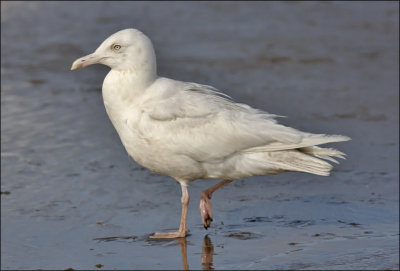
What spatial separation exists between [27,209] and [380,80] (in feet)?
21.8

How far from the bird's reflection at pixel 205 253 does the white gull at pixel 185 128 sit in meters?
0.64

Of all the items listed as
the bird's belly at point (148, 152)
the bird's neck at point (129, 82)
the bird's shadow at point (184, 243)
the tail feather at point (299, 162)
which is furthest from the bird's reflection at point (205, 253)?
the bird's neck at point (129, 82)

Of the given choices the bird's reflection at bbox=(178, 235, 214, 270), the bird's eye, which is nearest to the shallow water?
the bird's reflection at bbox=(178, 235, 214, 270)

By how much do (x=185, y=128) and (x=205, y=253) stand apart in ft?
3.62

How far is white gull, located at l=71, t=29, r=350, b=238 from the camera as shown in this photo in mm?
6887

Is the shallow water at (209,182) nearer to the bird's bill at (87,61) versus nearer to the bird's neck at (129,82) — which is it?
the bird's neck at (129,82)

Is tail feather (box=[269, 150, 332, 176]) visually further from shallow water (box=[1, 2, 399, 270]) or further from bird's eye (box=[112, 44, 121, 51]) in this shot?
bird's eye (box=[112, 44, 121, 51])

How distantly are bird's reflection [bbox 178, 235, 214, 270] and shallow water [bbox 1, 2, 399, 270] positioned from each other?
0.9 inches

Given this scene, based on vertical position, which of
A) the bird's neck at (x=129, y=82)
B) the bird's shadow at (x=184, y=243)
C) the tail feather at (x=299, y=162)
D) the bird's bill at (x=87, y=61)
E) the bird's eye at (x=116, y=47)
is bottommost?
the bird's shadow at (x=184, y=243)

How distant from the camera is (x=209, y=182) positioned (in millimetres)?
9156

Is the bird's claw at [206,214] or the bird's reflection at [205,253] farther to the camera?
the bird's claw at [206,214]

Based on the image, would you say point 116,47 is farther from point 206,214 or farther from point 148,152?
point 206,214

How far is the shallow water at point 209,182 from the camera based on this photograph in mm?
7109

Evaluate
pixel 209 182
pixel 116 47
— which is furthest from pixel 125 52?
pixel 209 182
